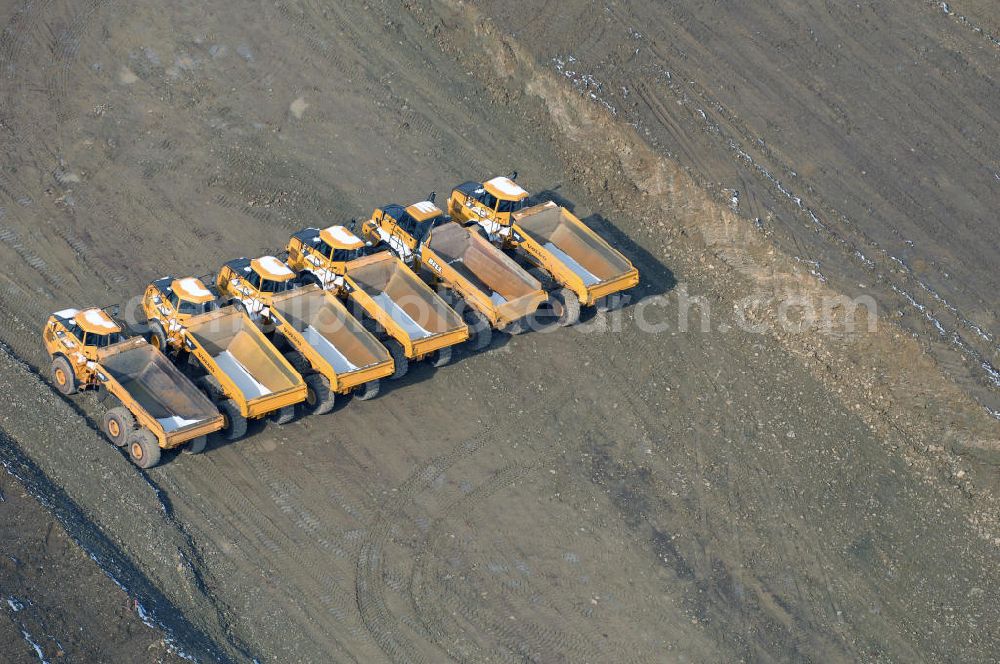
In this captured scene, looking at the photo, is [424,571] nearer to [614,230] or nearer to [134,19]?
[614,230]

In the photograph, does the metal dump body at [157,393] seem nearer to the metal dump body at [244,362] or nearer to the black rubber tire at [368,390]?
the metal dump body at [244,362]

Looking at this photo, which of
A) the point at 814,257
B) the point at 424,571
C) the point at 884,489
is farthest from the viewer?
the point at 814,257

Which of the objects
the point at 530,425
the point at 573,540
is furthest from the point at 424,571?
the point at 530,425

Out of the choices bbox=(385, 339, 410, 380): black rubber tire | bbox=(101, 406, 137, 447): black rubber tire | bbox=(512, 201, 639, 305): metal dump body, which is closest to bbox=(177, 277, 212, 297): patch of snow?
bbox=(101, 406, 137, 447): black rubber tire

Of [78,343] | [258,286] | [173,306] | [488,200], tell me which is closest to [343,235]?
[258,286]

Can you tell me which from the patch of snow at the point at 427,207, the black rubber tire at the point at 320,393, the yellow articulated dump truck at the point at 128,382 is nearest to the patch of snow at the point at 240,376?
the black rubber tire at the point at 320,393

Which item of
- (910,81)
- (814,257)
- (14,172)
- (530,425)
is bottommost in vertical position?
(14,172)

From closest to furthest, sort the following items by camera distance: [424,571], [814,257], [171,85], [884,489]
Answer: [424,571] < [884,489] < [814,257] < [171,85]

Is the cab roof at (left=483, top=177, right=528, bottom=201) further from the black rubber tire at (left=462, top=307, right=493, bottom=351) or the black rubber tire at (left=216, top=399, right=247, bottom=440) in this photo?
the black rubber tire at (left=216, top=399, right=247, bottom=440)
